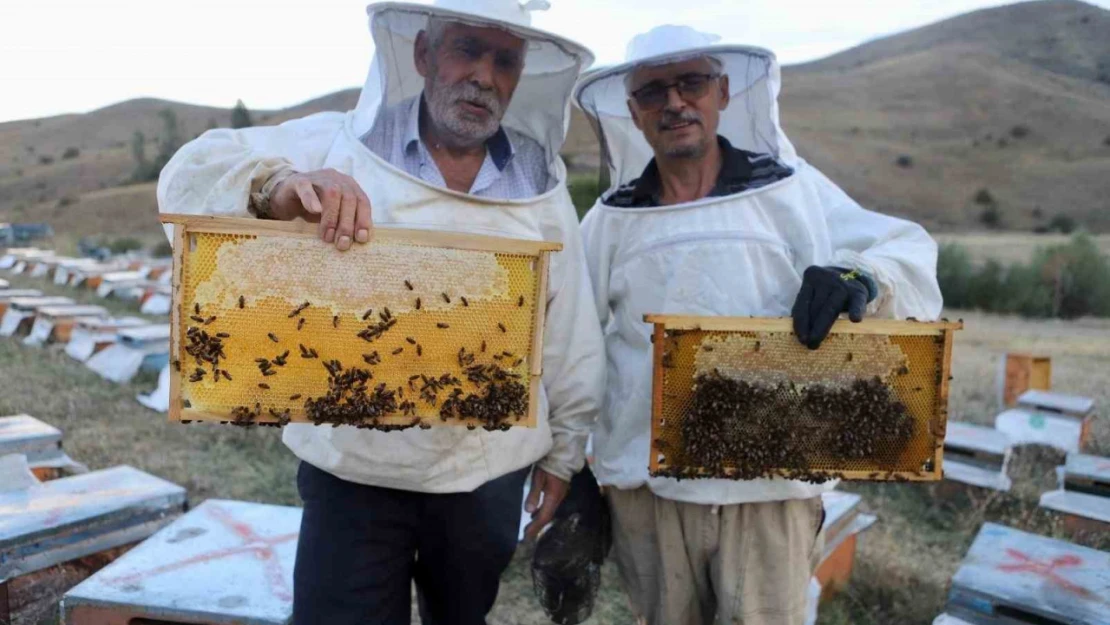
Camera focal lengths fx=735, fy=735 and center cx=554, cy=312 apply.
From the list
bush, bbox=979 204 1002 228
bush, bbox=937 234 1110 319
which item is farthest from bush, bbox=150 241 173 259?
bush, bbox=979 204 1002 228

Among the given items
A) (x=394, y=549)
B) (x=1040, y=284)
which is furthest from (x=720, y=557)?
(x=1040, y=284)

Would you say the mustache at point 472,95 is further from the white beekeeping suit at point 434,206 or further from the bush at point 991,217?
the bush at point 991,217

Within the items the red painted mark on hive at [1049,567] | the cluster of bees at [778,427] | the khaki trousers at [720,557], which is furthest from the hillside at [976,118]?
the cluster of bees at [778,427]

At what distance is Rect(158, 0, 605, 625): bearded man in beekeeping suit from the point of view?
2.43 metres

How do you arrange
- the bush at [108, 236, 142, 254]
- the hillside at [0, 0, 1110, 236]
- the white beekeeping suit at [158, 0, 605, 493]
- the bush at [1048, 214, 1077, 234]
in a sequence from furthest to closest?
the hillside at [0, 0, 1110, 236], the bush at [1048, 214, 1077, 234], the bush at [108, 236, 142, 254], the white beekeeping suit at [158, 0, 605, 493]

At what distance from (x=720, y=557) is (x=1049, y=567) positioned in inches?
79.8

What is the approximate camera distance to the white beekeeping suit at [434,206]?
229 cm

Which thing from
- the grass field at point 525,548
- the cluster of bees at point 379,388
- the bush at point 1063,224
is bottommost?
the grass field at point 525,548

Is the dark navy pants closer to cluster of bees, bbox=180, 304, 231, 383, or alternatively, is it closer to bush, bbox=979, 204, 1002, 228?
cluster of bees, bbox=180, 304, 231, 383

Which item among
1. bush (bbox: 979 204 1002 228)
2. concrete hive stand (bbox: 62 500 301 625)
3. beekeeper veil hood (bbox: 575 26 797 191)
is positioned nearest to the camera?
beekeeper veil hood (bbox: 575 26 797 191)

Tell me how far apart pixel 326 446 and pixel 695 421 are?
123 centimetres

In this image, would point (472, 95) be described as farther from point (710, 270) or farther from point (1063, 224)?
point (1063, 224)

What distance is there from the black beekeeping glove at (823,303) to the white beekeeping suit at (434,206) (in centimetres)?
80

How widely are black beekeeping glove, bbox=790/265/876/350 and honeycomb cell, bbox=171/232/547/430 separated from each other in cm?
84
